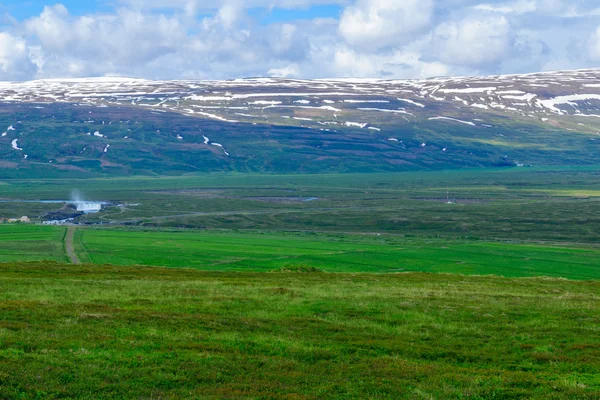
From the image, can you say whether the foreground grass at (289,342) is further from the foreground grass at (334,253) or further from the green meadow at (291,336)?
the foreground grass at (334,253)

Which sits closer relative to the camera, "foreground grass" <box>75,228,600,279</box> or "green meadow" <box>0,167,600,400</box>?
"green meadow" <box>0,167,600,400</box>

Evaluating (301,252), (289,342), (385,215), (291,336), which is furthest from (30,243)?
(289,342)

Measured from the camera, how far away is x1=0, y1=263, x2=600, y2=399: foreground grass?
17656mm

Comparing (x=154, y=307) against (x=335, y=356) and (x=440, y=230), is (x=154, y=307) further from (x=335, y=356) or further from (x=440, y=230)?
(x=440, y=230)

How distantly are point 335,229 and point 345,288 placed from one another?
98153 millimetres

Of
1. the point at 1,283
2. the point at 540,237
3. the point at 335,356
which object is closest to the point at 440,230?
the point at 540,237

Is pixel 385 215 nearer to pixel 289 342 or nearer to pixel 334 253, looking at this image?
pixel 334 253

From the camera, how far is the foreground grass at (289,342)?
17656 millimetres

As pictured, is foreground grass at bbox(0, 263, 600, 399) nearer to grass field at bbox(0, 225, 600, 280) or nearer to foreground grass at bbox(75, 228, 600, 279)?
foreground grass at bbox(75, 228, 600, 279)

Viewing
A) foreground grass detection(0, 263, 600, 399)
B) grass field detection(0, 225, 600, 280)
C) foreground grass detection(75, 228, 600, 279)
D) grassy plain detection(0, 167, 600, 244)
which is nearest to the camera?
foreground grass detection(0, 263, 600, 399)

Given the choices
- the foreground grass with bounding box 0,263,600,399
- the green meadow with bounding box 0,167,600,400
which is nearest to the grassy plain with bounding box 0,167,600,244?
the green meadow with bounding box 0,167,600,400

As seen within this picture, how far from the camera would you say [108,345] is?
824 inches

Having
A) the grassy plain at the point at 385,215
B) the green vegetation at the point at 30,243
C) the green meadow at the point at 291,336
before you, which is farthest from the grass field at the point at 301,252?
the green meadow at the point at 291,336

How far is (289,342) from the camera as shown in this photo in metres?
22.5
